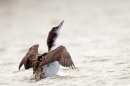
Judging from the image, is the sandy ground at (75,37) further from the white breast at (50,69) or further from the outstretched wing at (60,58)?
the outstretched wing at (60,58)

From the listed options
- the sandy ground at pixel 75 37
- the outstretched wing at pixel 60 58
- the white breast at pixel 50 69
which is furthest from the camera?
the sandy ground at pixel 75 37

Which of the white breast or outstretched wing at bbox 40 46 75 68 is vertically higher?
outstretched wing at bbox 40 46 75 68

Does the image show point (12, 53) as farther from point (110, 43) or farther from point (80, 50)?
point (110, 43)

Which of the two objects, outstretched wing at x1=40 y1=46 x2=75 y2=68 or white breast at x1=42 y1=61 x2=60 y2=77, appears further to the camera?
white breast at x1=42 y1=61 x2=60 y2=77

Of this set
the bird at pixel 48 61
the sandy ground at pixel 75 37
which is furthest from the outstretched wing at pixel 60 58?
the sandy ground at pixel 75 37

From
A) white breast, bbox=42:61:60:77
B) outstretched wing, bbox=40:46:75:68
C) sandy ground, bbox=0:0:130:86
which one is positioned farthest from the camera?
sandy ground, bbox=0:0:130:86

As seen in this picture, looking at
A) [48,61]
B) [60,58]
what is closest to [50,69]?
[48,61]

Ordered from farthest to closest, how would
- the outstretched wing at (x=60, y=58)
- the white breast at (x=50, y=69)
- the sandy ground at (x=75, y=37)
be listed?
the sandy ground at (x=75, y=37), the white breast at (x=50, y=69), the outstretched wing at (x=60, y=58)

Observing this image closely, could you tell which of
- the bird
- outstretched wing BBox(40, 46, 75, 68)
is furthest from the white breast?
outstretched wing BBox(40, 46, 75, 68)

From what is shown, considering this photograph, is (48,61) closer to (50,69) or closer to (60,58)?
(60,58)

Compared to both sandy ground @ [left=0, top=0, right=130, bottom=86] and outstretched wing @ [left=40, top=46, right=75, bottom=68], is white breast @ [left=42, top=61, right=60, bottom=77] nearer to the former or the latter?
sandy ground @ [left=0, top=0, right=130, bottom=86]
